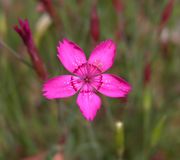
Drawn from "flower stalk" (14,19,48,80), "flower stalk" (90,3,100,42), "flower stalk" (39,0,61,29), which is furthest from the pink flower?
"flower stalk" (39,0,61,29)

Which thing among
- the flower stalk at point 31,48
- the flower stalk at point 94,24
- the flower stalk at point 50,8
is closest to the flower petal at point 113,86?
the flower stalk at point 31,48

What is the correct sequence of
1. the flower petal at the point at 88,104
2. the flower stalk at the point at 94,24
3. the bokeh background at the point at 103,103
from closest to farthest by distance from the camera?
the flower petal at the point at 88,104
the flower stalk at the point at 94,24
the bokeh background at the point at 103,103

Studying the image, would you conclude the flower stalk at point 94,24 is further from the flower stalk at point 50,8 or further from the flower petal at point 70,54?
the flower petal at point 70,54

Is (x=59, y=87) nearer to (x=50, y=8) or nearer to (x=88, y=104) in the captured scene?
(x=88, y=104)

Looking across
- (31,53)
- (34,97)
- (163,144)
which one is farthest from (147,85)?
(34,97)

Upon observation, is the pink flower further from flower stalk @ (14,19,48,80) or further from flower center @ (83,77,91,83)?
flower stalk @ (14,19,48,80)

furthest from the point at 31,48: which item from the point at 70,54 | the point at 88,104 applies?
the point at 88,104

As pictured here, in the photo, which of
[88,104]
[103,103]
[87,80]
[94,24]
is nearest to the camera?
[88,104]
